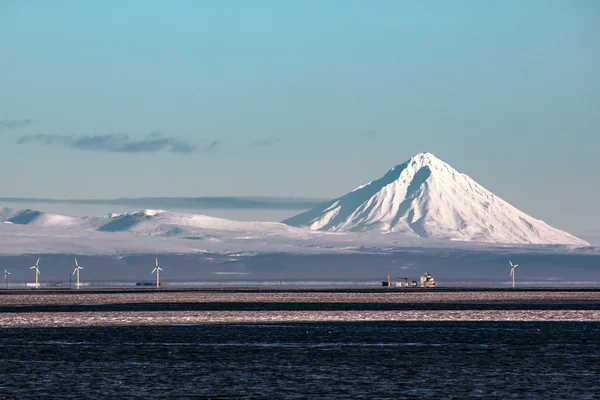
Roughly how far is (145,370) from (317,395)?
1314 centimetres

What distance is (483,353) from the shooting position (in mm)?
70375

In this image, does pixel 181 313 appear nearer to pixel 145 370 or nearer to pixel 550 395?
pixel 145 370

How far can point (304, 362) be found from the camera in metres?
65.2

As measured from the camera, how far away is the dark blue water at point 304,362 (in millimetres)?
52375

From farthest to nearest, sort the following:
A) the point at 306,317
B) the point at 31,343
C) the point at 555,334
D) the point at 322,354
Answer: the point at 306,317
the point at 555,334
the point at 31,343
the point at 322,354

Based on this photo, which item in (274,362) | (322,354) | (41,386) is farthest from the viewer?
(322,354)

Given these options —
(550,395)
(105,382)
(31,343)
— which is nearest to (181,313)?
(31,343)

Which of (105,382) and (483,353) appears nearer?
(105,382)

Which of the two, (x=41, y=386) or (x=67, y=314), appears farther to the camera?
(x=67, y=314)

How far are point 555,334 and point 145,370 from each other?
1369 inches

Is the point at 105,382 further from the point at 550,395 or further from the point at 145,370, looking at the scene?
the point at 550,395

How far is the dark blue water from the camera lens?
52.4 m

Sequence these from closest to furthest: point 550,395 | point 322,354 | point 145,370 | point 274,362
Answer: point 550,395 < point 145,370 < point 274,362 < point 322,354

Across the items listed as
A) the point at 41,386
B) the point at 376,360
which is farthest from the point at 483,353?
the point at 41,386
